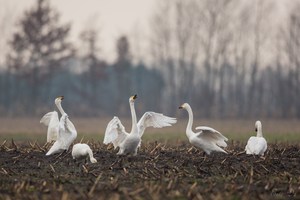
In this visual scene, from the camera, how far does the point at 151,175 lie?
1441 cm

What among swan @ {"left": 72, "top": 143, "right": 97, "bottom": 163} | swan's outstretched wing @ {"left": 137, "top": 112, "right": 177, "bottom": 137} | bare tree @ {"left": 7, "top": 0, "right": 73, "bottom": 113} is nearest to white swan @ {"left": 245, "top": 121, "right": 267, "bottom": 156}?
swan's outstretched wing @ {"left": 137, "top": 112, "right": 177, "bottom": 137}

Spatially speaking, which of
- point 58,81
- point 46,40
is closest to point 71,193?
point 46,40

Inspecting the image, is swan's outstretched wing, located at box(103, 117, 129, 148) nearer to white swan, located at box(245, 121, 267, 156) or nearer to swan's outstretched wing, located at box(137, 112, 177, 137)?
swan's outstretched wing, located at box(137, 112, 177, 137)

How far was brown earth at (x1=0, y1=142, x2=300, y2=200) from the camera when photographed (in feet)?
40.1

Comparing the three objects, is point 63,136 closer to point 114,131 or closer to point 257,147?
point 114,131

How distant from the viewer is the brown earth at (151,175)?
12.2 metres

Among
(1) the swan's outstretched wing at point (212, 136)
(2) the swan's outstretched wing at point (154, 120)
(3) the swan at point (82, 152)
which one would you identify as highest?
(2) the swan's outstretched wing at point (154, 120)

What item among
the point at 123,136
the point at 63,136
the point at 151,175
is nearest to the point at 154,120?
the point at 123,136

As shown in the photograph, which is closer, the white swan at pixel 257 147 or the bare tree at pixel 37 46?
the white swan at pixel 257 147

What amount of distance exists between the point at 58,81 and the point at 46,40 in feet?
68.2

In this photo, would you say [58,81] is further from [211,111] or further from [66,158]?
[66,158]

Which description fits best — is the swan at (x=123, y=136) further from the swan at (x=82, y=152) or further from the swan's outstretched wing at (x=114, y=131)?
the swan at (x=82, y=152)

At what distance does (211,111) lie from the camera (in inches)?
2451

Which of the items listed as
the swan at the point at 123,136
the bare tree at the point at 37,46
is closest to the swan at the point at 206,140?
the swan at the point at 123,136
